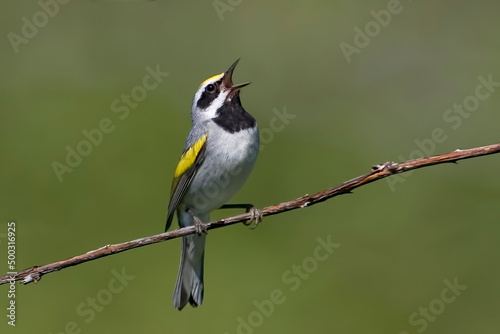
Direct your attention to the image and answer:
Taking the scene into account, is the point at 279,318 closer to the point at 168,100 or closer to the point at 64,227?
the point at 64,227

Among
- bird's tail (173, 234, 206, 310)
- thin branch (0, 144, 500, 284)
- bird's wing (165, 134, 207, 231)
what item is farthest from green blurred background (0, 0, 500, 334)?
thin branch (0, 144, 500, 284)

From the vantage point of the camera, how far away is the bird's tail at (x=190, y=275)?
509 centimetres

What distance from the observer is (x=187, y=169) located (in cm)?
490

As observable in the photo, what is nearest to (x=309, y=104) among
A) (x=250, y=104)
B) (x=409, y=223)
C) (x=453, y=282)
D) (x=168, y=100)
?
(x=250, y=104)

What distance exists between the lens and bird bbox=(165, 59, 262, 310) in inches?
185

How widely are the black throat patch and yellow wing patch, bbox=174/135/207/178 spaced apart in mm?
153

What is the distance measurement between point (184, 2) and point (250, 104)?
3488 mm

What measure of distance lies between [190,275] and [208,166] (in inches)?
31.6

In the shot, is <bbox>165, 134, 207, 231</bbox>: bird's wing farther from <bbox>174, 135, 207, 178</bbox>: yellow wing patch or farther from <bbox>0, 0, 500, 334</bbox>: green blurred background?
<bbox>0, 0, 500, 334</bbox>: green blurred background

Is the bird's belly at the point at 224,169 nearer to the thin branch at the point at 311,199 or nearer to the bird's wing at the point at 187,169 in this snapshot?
the bird's wing at the point at 187,169

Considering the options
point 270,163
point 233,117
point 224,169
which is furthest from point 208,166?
point 270,163

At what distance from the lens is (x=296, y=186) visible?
29.1 feet

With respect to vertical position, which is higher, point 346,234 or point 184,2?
point 184,2

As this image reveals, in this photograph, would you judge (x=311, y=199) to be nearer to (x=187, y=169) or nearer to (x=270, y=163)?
(x=187, y=169)
